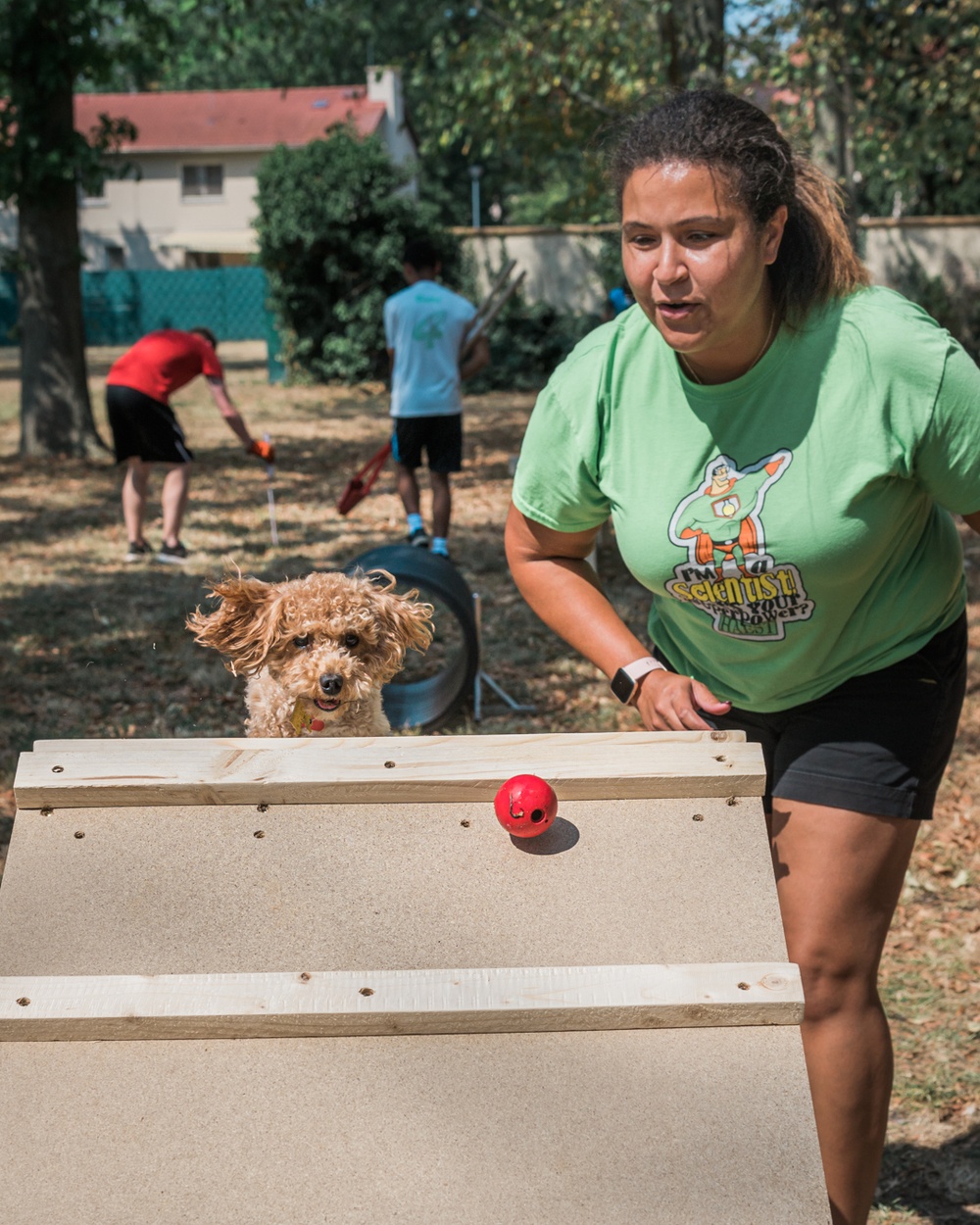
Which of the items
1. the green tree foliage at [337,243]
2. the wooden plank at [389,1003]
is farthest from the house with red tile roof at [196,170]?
the wooden plank at [389,1003]

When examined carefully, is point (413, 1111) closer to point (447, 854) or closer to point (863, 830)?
point (447, 854)

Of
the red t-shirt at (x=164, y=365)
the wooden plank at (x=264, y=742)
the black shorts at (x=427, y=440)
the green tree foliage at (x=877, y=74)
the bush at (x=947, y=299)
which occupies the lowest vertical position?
the black shorts at (x=427, y=440)

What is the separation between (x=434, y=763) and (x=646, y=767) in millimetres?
350

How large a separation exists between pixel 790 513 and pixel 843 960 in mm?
918

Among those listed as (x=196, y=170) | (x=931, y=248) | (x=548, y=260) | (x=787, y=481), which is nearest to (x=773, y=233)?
(x=787, y=481)

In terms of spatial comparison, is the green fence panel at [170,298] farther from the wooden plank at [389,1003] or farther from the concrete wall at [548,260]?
the wooden plank at [389,1003]

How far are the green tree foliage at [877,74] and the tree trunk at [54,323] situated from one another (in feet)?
27.3

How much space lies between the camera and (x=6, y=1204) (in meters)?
1.61

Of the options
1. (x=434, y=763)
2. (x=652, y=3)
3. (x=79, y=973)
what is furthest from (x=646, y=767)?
(x=652, y=3)

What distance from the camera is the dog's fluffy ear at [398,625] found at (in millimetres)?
2996

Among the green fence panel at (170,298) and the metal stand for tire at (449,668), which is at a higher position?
the green fence panel at (170,298)

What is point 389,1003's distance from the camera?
1.77 metres

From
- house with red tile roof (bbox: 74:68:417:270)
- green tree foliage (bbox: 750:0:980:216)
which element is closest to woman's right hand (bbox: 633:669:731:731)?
green tree foliage (bbox: 750:0:980:216)

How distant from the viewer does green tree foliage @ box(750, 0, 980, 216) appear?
14383 mm
